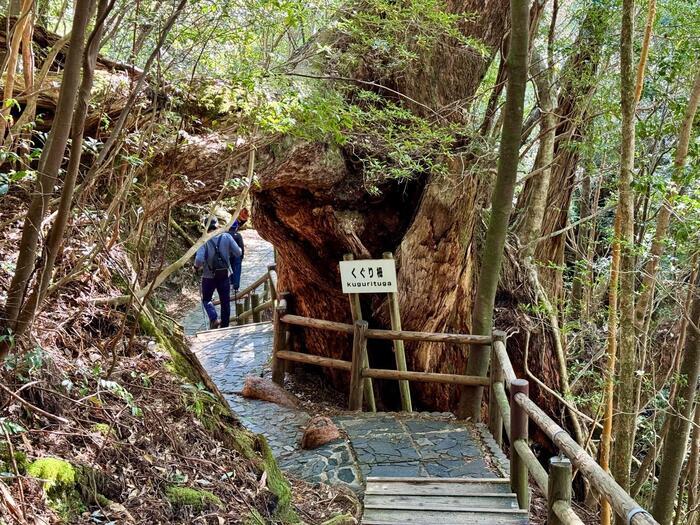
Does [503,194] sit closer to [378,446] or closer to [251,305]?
[378,446]

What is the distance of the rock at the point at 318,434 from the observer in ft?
18.1

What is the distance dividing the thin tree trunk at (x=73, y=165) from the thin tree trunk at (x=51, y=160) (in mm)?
37

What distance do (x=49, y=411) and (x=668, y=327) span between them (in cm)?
863

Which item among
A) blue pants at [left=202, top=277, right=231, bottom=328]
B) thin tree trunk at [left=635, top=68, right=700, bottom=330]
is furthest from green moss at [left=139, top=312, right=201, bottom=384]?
blue pants at [left=202, top=277, right=231, bottom=328]

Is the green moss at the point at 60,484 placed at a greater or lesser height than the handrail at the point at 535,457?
greater

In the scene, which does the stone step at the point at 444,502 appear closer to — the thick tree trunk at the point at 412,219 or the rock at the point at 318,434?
the rock at the point at 318,434

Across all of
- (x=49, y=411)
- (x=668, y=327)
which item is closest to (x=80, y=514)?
(x=49, y=411)

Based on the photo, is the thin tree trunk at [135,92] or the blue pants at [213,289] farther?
the blue pants at [213,289]

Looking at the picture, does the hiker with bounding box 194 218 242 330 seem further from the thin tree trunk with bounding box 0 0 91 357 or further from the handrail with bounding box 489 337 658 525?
the thin tree trunk with bounding box 0 0 91 357

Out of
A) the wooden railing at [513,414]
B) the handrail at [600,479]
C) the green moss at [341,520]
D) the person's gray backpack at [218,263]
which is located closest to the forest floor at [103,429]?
the green moss at [341,520]

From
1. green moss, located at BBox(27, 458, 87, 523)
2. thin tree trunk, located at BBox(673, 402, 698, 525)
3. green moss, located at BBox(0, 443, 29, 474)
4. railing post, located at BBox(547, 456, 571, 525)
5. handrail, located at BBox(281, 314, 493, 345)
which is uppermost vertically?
green moss, located at BBox(0, 443, 29, 474)

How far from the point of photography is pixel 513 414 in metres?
4.04

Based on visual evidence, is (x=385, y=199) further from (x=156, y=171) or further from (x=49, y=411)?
(x=49, y=411)

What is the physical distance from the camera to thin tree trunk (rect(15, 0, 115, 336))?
2168 mm
